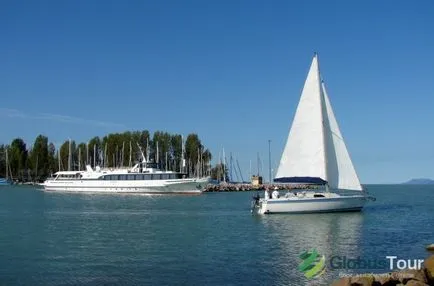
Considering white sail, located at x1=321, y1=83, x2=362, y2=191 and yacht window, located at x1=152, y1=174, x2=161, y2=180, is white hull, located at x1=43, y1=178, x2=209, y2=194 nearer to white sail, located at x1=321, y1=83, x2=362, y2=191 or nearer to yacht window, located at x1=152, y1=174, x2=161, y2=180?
yacht window, located at x1=152, y1=174, x2=161, y2=180

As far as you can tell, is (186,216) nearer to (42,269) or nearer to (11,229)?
(11,229)

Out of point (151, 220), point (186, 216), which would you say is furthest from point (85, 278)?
point (186, 216)

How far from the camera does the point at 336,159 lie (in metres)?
54.9

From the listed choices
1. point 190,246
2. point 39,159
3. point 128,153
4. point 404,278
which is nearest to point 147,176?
point 128,153

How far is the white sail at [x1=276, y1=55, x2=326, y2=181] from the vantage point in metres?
53.9

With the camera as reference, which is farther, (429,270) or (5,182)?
(5,182)

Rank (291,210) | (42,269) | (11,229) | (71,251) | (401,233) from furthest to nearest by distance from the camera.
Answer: (291,210) → (11,229) → (401,233) → (71,251) → (42,269)

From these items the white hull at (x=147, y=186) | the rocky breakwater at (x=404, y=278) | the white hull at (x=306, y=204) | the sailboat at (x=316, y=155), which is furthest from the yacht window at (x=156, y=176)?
the rocky breakwater at (x=404, y=278)

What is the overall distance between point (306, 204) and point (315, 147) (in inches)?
233

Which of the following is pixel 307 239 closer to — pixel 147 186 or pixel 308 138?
pixel 308 138

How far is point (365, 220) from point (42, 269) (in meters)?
31.6

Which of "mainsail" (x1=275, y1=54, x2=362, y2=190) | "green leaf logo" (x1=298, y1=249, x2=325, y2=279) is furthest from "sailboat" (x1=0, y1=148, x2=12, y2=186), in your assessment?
"green leaf logo" (x1=298, y1=249, x2=325, y2=279)

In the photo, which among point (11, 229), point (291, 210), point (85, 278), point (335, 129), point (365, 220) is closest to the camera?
point (85, 278)

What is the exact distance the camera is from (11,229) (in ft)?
141
